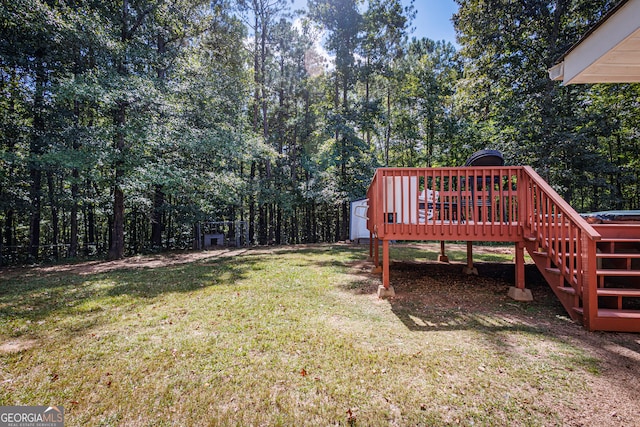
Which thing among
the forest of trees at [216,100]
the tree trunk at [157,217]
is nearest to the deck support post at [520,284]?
the forest of trees at [216,100]

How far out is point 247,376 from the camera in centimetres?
236

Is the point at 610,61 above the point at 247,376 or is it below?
above

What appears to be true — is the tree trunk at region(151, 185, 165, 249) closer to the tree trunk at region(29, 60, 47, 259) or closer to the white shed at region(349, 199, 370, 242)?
the tree trunk at region(29, 60, 47, 259)

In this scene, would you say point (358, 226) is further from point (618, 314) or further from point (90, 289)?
point (618, 314)

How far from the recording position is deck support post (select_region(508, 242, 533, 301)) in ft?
14.1

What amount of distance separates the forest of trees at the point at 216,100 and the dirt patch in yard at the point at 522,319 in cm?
626

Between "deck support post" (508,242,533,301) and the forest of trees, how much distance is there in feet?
21.5

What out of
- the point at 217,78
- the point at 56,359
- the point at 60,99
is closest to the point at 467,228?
the point at 56,359

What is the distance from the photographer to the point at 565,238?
3680 millimetres

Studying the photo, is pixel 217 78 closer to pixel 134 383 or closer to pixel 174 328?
pixel 174 328

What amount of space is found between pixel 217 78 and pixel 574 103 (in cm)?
1364

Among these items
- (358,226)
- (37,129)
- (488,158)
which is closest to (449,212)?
(488,158)

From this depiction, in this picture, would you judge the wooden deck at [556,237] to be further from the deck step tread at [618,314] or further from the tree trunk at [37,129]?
the tree trunk at [37,129]

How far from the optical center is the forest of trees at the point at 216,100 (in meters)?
8.79
